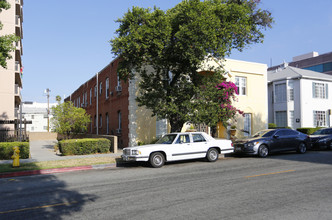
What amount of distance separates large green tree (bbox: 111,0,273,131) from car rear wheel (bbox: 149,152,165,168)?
3.12 meters

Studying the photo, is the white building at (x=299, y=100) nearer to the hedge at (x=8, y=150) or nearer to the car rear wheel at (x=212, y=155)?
the car rear wheel at (x=212, y=155)

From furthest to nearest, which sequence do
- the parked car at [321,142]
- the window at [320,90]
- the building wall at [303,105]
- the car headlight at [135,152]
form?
the window at [320,90] → the building wall at [303,105] → the parked car at [321,142] → the car headlight at [135,152]

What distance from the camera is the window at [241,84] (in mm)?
24480

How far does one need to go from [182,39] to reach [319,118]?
23.8 metres

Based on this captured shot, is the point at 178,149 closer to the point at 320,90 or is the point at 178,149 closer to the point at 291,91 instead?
the point at 291,91

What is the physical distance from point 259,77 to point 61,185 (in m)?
21.0

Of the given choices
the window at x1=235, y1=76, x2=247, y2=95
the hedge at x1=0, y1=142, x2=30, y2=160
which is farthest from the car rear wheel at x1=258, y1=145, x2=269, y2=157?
the hedge at x1=0, y1=142, x2=30, y2=160

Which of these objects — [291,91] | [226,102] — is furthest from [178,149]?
[291,91]

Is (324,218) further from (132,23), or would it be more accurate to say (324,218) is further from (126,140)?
(126,140)

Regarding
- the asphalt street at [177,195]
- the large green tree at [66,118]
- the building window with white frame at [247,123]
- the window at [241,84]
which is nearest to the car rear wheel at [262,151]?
the asphalt street at [177,195]

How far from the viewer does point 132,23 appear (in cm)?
1480

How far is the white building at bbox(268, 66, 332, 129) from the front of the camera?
29672 mm

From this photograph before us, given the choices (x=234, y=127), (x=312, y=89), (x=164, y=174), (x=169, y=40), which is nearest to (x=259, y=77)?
(x=234, y=127)

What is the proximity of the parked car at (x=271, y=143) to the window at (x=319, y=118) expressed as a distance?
16.0 metres
